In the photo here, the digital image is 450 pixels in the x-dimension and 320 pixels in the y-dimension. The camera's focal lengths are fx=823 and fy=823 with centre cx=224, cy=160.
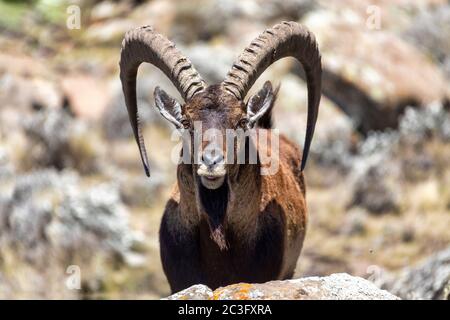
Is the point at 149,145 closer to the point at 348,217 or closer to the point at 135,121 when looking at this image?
the point at 348,217

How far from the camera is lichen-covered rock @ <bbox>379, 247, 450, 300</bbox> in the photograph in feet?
24.0

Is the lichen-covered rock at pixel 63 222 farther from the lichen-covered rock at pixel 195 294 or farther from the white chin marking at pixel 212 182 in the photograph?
the lichen-covered rock at pixel 195 294

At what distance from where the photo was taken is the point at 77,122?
18000 mm

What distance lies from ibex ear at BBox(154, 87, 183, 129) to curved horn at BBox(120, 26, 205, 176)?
0.10 m

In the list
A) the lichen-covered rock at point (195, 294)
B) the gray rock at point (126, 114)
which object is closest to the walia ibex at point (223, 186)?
the lichen-covered rock at point (195, 294)

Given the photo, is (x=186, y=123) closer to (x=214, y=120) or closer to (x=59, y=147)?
(x=214, y=120)

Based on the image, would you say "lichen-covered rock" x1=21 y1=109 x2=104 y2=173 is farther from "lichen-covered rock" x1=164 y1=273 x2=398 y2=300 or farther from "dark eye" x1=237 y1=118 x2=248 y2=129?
"lichen-covered rock" x1=164 y1=273 x2=398 y2=300

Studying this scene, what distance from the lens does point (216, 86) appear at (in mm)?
6086

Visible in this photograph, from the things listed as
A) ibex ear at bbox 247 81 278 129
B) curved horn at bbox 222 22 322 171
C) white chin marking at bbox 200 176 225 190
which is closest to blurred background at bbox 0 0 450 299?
curved horn at bbox 222 22 322 171

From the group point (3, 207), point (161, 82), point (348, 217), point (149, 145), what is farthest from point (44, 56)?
point (348, 217)

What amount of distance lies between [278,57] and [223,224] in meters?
1.55

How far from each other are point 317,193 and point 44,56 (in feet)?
40.1

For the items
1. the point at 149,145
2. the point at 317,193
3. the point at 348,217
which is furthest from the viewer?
the point at 149,145

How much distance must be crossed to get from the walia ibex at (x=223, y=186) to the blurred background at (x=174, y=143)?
187 centimetres
